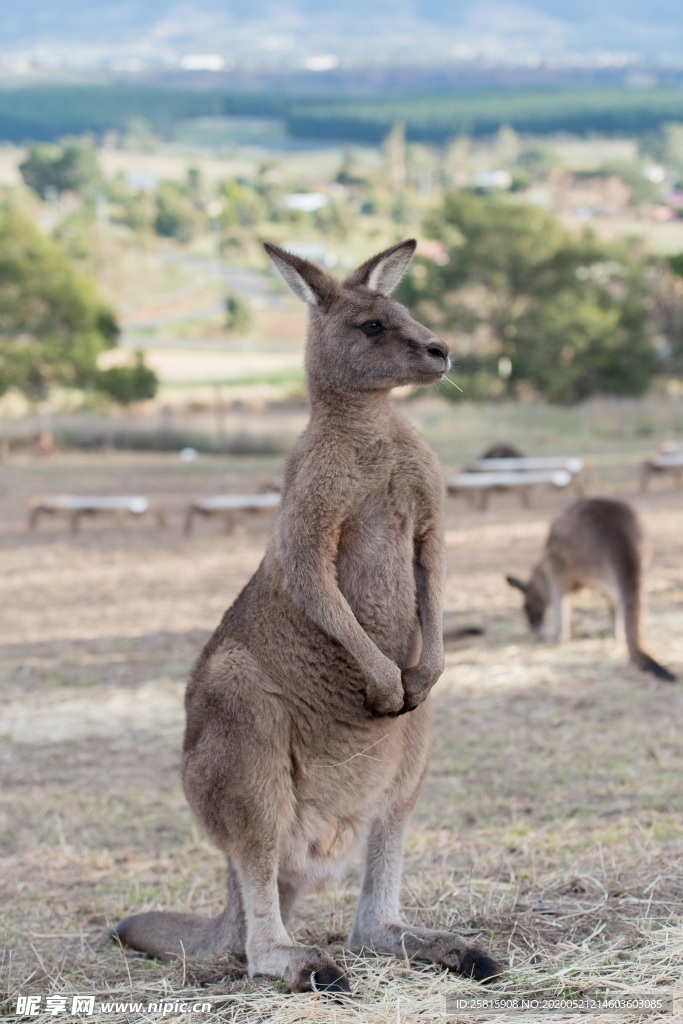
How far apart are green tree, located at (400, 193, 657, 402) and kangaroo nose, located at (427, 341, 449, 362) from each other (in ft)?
80.4

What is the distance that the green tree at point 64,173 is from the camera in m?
88.8

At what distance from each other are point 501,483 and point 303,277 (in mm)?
9950

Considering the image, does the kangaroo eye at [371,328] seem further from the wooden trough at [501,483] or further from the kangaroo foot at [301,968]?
the wooden trough at [501,483]

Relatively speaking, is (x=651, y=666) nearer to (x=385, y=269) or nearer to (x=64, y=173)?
(x=385, y=269)

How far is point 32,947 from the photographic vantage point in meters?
3.46

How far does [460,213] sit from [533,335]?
3270mm

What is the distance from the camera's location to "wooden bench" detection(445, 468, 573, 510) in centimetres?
1285

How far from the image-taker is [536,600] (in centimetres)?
762

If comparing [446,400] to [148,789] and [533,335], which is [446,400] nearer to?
[533,335]

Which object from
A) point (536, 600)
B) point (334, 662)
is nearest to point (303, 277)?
point (334, 662)

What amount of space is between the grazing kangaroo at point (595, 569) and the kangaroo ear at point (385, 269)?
389cm

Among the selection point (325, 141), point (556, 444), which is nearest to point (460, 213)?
point (556, 444)

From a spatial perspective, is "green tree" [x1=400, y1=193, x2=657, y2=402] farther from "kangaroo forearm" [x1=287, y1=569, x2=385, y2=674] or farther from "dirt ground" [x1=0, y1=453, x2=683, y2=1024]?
"kangaroo forearm" [x1=287, y1=569, x2=385, y2=674]

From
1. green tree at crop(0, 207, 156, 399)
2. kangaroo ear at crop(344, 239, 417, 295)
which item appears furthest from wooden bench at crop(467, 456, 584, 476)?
green tree at crop(0, 207, 156, 399)
